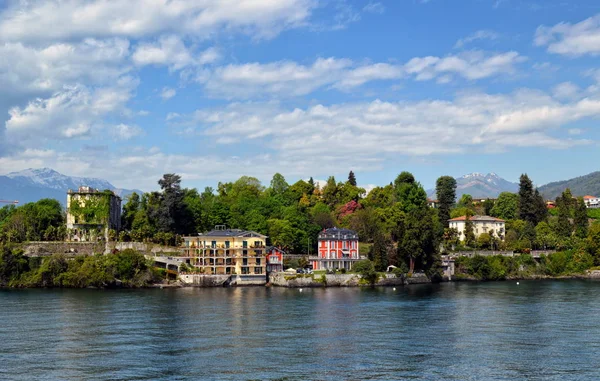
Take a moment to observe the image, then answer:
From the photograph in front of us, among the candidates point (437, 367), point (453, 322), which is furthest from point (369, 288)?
point (437, 367)

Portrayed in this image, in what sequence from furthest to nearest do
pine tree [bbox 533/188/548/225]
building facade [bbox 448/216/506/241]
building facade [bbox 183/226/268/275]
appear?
pine tree [bbox 533/188/548/225] < building facade [bbox 448/216/506/241] < building facade [bbox 183/226/268/275]

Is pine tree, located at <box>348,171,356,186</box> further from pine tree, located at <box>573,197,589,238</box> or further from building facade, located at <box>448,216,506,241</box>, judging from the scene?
pine tree, located at <box>573,197,589,238</box>

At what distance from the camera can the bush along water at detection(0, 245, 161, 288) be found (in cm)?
9456

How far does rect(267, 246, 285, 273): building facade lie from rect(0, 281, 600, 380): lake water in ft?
65.4

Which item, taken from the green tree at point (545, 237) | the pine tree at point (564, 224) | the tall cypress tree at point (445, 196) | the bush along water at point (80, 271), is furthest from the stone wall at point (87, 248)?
the pine tree at point (564, 224)

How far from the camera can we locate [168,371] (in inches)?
1612

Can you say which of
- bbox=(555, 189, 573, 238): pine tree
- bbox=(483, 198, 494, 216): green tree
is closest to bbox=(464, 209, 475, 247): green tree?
bbox=(555, 189, 573, 238): pine tree

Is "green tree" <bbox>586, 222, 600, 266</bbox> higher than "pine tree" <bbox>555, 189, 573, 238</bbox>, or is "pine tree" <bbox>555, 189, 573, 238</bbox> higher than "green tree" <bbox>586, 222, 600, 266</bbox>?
"pine tree" <bbox>555, 189, 573, 238</bbox>

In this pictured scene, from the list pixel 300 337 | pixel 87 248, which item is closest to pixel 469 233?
pixel 87 248

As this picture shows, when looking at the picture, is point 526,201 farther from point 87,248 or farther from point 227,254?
point 87,248

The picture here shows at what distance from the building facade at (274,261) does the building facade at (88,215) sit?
27824mm

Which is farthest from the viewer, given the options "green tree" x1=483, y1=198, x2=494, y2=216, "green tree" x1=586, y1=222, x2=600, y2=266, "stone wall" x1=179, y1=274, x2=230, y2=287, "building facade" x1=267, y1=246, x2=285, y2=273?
"green tree" x1=483, y1=198, x2=494, y2=216

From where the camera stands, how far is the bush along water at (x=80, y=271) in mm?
94562

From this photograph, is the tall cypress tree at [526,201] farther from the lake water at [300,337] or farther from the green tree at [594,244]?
the lake water at [300,337]
